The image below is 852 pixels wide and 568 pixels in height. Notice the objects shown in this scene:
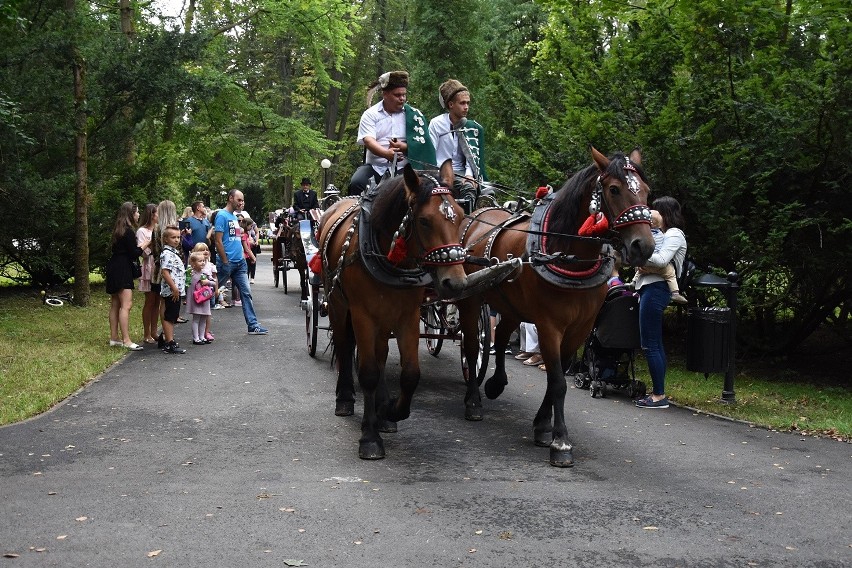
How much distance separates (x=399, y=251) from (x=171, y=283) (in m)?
7.01

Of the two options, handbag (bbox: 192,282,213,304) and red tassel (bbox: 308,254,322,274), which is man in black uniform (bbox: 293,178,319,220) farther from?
red tassel (bbox: 308,254,322,274)

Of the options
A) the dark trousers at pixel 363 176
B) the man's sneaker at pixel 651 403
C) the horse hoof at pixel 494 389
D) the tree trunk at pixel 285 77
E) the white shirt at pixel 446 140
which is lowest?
the man's sneaker at pixel 651 403

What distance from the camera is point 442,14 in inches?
1415

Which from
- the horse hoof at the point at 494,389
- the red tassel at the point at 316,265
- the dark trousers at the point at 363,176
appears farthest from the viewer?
the red tassel at the point at 316,265

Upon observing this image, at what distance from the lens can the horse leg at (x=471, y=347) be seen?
341 inches

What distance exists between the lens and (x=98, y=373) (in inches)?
435

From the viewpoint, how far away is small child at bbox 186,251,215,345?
13.7m

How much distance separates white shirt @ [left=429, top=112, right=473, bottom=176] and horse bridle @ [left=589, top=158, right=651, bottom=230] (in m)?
2.70

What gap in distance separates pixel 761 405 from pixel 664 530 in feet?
15.4

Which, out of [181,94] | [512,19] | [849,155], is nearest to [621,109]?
[849,155]

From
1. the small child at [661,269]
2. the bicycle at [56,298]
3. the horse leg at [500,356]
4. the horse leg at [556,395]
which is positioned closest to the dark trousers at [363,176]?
the horse leg at [500,356]

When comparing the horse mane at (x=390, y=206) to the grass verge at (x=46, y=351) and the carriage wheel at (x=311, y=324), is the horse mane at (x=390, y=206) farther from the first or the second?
the carriage wheel at (x=311, y=324)

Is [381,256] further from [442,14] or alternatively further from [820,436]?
[442,14]

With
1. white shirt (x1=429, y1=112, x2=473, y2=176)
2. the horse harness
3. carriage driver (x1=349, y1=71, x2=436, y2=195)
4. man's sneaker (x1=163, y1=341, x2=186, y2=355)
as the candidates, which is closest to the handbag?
man's sneaker (x1=163, y1=341, x2=186, y2=355)
